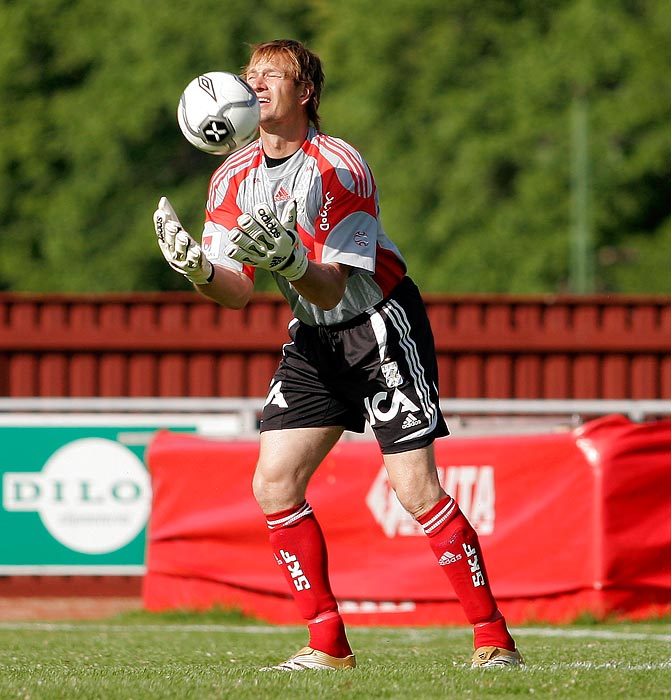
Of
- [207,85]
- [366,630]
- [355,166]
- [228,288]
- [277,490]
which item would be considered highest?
[207,85]

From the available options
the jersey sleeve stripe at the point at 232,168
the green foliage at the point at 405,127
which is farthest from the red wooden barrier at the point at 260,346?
the green foliage at the point at 405,127

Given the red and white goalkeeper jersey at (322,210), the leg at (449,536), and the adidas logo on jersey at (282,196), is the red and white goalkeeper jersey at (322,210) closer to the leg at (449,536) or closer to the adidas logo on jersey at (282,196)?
the adidas logo on jersey at (282,196)

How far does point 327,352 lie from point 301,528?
0.70 metres

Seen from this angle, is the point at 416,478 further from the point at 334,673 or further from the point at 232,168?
the point at 232,168

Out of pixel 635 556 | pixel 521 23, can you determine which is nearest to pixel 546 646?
pixel 635 556

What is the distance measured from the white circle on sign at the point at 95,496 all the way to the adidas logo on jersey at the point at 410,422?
580cm

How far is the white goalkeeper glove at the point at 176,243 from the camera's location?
479 centimetres

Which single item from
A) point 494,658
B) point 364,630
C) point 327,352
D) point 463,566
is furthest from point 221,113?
point 364,630

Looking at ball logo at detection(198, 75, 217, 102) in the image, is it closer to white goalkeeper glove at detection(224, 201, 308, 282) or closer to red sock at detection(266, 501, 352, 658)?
white goalkeeper glove at detection(224, 201, 308, 282)

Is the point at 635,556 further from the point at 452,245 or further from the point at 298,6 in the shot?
the point at 298,6

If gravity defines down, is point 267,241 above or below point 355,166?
below

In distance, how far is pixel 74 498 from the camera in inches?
431

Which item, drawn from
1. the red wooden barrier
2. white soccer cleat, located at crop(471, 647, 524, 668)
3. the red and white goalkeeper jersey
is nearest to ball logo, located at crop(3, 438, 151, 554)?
the red wooden barrier

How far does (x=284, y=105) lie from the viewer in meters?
5.31
